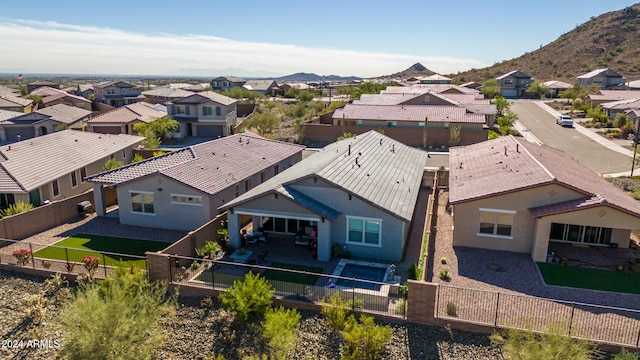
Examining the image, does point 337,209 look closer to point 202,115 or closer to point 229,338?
point 229,338

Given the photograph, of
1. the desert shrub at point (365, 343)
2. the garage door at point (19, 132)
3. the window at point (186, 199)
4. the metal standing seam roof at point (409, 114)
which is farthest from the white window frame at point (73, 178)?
the metal standing seam roof at point (409, 114)

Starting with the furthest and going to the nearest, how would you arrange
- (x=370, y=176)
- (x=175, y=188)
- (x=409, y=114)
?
(x=409, y=114) → (x=175, y=188) → (x=370, y=176)

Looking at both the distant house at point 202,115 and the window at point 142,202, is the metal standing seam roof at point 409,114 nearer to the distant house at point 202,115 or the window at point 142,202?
the distant house at point 202,115

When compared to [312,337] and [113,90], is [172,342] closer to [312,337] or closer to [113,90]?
[312,337]

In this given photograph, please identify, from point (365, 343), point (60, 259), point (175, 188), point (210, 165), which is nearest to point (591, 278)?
point (365, 343)

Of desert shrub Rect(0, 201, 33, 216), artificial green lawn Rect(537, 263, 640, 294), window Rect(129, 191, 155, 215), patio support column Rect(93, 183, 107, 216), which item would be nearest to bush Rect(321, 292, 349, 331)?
artificial green lawn Rect(537, 263, 640, 294)
